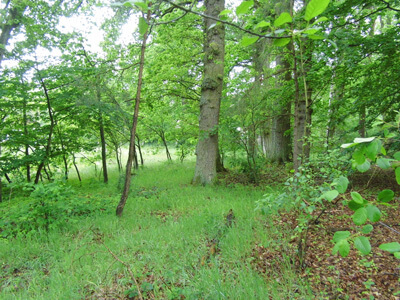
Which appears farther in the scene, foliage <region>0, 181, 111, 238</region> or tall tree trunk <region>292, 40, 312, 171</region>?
foliage <region>0, 181, 111, 238</region>

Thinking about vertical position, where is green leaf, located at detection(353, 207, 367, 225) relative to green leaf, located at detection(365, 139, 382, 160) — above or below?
below

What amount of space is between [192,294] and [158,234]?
1659 millimetres

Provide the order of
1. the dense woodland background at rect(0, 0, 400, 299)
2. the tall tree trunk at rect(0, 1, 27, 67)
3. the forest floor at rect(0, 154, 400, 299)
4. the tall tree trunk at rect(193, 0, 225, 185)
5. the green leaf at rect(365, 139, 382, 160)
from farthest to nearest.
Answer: the tall tree trunk at rect(0, 1, 27, 67) → the tall tree trunk at rect(193, 0, 225, 185) → the dense woodland background at rect(0, 0, 400, 299) → the forest floor at rect(0, 154, 400, 299) → the green leaf at rect(365, 139, 382, 160)

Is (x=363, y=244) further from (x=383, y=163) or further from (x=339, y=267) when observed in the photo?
(x=339, y=267)

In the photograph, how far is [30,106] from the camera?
7.02 meters

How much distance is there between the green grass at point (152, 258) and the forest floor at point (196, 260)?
0.04 ft

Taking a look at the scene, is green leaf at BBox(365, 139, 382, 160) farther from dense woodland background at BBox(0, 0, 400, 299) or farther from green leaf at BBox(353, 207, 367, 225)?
dense woodland background at BBox(0, 0, 400, 299)

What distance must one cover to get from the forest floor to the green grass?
0.01m

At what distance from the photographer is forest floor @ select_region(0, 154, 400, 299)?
252 centimetres

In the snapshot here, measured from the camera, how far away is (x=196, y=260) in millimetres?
3188

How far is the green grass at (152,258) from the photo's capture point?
2.63 metres

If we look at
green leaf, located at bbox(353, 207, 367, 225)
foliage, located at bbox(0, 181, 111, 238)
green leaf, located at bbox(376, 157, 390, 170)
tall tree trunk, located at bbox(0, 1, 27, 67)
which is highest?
tall tree trunk, located at bbox(0, 1, 27, 67)

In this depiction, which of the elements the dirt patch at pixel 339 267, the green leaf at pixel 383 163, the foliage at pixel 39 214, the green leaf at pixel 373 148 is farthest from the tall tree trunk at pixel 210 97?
the green leaf at pixel 373 148

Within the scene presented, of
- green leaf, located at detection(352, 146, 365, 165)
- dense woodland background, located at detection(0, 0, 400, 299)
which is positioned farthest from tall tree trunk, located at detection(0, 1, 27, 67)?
green leaf, located at detection(352, 146, 365, 165)
